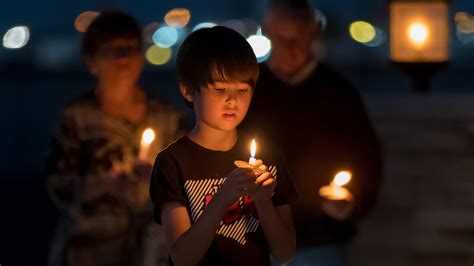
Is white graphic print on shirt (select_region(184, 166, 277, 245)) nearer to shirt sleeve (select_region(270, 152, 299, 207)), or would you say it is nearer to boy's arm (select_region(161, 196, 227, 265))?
boy's arm (select_region(161, 196, 227, 265))

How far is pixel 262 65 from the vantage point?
625 cm

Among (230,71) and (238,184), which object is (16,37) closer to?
(230,71)

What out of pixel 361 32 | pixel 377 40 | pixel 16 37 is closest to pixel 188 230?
pixel 16 37

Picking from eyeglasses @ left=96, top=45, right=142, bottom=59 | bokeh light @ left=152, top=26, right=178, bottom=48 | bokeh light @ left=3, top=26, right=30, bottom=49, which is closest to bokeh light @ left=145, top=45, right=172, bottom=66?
bokeh light @ left=152, top=26, right=178, bottom=48

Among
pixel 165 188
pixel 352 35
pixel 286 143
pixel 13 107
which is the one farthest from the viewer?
pixel 352 35

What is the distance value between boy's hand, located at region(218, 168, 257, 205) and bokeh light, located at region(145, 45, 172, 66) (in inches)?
2112

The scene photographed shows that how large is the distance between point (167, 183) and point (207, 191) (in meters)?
0.13

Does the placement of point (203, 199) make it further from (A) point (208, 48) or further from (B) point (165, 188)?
(A) point (208, 48)

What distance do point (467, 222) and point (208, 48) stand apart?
4.22m

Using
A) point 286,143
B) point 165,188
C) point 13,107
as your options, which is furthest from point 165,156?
point 13,107

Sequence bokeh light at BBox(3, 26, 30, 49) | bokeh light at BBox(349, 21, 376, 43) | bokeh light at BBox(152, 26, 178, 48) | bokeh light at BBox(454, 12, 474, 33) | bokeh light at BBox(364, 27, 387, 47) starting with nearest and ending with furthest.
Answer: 1. bokeh light at BBox(3, 26, 30, 49)
2. bokeh light at BBox(152, 26, 178, 48)
3. bokeh light at BBox(349, 21, 376, 43)
4. bokeh light at BBox(364, 27, 387, 47)
5. bokeh light at BBox(454, 12, 474, 33)

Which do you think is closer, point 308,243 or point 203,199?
point 203,199

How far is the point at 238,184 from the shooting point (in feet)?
13.8

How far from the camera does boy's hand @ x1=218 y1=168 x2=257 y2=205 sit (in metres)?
4.20
